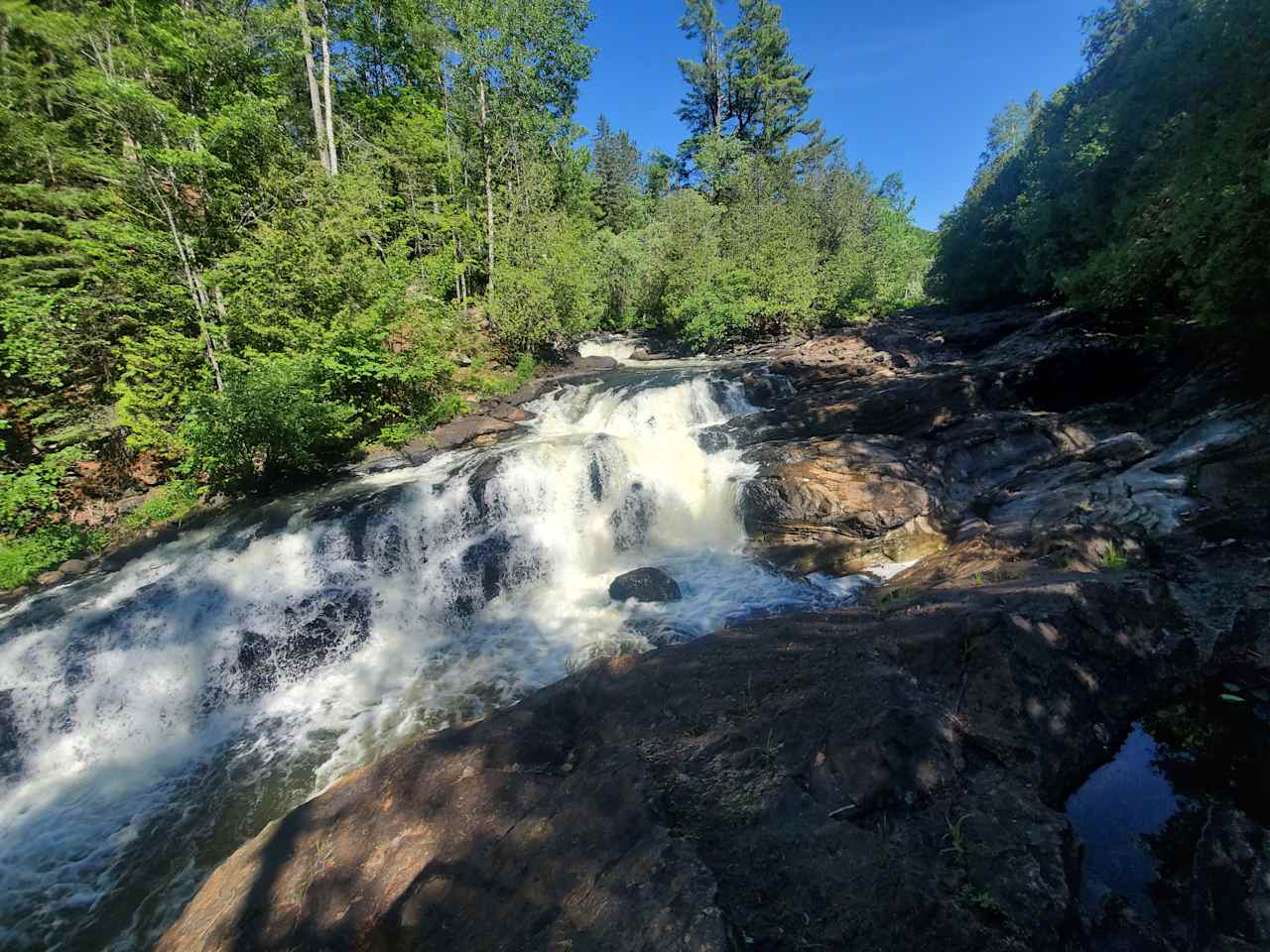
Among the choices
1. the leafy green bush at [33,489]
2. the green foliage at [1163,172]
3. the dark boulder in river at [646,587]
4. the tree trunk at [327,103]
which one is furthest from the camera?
the tree trunk at [327,103]

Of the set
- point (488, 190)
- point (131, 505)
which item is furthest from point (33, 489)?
point (488, 190)

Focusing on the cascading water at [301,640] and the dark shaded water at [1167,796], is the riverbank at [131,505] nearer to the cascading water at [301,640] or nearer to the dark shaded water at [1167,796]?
the cascading water at [301,640]

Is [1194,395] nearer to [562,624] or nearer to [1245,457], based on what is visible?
[1245,457]

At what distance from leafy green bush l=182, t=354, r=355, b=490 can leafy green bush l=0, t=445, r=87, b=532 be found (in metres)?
1.85

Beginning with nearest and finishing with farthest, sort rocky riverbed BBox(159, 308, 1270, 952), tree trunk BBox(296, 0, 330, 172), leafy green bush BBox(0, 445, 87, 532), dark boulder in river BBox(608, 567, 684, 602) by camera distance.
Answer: rocky riverbed BBox(159, 308, 1270, 952) → leafy green bush BBox(0, 445, 87, 532) → dark boulder in river BBox(608, 567, 684, 602) → tree trunk BBox(296, 0, 330, 172)

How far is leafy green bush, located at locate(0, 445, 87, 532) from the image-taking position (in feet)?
28.4

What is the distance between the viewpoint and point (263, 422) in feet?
32.9

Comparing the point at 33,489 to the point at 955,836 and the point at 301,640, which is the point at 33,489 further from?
the point at 955,836

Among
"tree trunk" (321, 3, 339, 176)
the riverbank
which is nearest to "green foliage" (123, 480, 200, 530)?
the riverbank

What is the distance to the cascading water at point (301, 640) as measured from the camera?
17.6 feet

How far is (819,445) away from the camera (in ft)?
36.2

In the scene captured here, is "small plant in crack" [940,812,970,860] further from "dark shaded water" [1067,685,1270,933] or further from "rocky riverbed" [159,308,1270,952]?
"dark shaded water" [1067,685,1270,933]

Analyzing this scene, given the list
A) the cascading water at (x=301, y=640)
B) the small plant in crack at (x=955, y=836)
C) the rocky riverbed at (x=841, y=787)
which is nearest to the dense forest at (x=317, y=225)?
the cascading water at (x=301, y=640)

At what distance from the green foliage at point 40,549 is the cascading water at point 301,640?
1.26 meters
